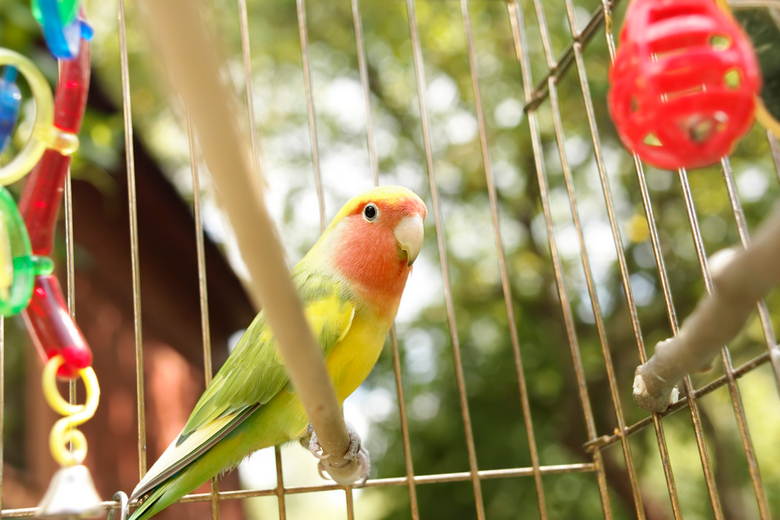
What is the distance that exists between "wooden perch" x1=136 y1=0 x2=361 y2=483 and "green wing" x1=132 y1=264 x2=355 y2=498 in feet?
2.69

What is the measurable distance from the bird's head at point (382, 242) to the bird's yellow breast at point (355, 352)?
0.10m

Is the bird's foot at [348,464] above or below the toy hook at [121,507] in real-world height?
above

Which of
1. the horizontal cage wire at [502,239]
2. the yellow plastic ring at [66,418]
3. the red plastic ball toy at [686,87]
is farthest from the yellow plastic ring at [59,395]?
the horizontal cage wire at [502,239]

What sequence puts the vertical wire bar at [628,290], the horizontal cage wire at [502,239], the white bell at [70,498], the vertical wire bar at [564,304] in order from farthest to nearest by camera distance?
the horizontal cage wire at [502,239] < the vertical wire bar at [564,304] < the vertical wire bar at [628,290] < the white bell at [70,498]

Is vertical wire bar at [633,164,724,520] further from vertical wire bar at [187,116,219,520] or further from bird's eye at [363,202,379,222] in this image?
vertical wire bar at [187,116,219,520]

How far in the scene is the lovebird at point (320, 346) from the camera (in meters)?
1.54

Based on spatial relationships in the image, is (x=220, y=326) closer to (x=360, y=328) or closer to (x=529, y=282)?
(x=529, y=282)

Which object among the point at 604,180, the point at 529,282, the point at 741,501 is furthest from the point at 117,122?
the point at 741,501

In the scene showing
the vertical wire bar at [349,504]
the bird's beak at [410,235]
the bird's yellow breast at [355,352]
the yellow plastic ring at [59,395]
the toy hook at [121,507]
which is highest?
the bird's beak at [410,235]

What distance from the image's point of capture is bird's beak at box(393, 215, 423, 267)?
1.75 metres

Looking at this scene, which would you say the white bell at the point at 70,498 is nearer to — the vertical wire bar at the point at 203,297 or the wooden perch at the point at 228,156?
the wooden perch at the point at 228,156

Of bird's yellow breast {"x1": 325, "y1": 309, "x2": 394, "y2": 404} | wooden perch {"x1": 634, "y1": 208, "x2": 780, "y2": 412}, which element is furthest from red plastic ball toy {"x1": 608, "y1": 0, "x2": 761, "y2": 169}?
bird's yellow breast {"x1": 325, "y1": 309, "x2": 394, "y2": 404}

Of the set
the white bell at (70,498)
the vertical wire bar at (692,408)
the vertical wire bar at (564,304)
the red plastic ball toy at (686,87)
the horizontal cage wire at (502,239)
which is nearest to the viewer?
the red plastic ball toy at (686,87)

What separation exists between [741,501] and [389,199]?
11.7 ft
